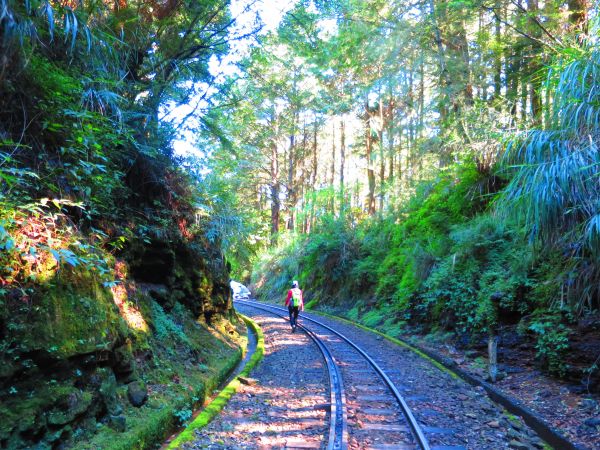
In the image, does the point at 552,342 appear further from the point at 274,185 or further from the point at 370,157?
the point at 274,185

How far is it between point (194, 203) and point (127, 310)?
4.40 metres

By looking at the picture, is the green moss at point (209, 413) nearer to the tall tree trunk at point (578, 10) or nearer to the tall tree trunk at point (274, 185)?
the tall tree trunk at point (578, 10)

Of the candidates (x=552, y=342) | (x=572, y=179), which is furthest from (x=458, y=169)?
(x=552, y=342)

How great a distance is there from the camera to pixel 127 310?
616 centimetres

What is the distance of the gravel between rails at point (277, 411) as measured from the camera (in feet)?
16.3

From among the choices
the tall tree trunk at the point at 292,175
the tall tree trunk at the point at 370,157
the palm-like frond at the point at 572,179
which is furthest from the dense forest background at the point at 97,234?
the tall tree trunk at the point at 292,175

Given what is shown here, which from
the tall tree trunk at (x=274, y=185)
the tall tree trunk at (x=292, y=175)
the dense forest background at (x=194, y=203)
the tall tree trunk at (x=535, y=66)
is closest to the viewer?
the dense forest background at (x=194, y=203)

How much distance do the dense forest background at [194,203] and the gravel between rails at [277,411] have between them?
2.32 feet

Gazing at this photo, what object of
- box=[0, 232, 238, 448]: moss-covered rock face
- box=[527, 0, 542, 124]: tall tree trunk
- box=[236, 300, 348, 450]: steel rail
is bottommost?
box=[236, 300, 348, 450]: steel rail

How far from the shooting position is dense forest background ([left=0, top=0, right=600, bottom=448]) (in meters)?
4.22

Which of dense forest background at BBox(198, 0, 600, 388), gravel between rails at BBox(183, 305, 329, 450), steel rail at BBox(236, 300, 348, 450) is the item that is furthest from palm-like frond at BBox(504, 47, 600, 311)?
gravel between rails at BBox(183, 305, 329, 450)

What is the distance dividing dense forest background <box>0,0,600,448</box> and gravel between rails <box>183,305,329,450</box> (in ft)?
2.32

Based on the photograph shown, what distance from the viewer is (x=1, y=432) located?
10.9ft

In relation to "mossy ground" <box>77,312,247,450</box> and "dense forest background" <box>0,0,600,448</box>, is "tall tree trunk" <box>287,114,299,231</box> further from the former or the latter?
"mossy ground" <box>77,312,247,450</box>
